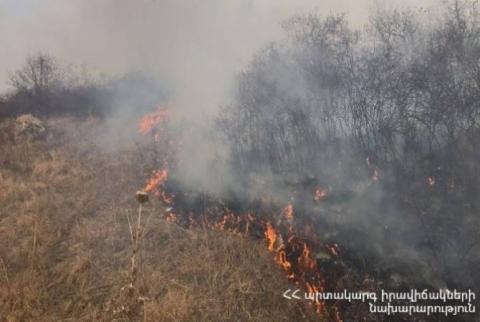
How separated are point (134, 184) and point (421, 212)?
8600mm

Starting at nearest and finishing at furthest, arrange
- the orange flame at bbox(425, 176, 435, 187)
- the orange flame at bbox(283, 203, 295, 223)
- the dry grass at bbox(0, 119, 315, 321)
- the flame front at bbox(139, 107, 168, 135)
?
1. the dry grass at bbox(0, 119, 315, 321)
2. the orange flame at bbox(283, 203, 295, 223)
3. the orange flame at bbox(425, 176, 435, 187)
4. the flame front at bbox(139, 107, 168, 135)

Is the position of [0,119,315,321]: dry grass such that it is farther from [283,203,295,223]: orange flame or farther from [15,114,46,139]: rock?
[15,114,46,139]: rock

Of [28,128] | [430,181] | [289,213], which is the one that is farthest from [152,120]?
[430,181]

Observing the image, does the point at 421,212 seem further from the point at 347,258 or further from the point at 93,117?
the point at 93,117

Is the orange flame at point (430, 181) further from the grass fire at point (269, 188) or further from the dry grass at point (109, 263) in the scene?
the dry grass at point (109, 263)

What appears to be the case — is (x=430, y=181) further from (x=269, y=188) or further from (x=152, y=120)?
(x=152, y=120)

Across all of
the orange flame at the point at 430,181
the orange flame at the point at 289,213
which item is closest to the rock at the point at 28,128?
the orange flame at the point at 289,213

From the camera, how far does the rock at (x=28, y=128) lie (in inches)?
690

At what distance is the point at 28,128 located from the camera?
17828mm

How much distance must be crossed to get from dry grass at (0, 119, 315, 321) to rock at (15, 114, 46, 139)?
3.97m

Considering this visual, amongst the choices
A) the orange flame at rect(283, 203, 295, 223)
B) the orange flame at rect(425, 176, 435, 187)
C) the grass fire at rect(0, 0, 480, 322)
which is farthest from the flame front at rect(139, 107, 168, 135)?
the orange flame at rect(425, 176, 435, 187)

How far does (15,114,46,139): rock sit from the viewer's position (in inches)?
690

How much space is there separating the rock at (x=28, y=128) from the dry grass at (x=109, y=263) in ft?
13.0

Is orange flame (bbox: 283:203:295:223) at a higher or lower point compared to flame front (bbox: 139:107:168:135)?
lower
